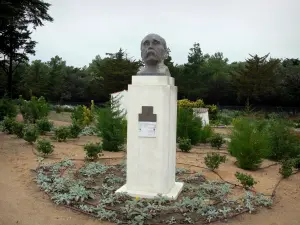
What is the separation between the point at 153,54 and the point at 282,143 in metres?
5.51

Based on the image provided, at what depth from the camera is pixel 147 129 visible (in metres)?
5.30

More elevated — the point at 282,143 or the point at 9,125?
the point at 9,125

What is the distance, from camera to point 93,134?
13109 mm

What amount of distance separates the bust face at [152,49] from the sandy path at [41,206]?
101 inches

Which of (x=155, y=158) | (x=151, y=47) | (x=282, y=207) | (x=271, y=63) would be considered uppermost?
(x=271, y=63)

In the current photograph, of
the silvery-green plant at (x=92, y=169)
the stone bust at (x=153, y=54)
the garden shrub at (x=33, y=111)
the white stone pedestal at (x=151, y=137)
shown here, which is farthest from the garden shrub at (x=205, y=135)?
the garden shrub at (x=33, y=111)

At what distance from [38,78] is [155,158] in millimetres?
32170

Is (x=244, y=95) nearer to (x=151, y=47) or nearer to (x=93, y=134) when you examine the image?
(x=93, y=134)

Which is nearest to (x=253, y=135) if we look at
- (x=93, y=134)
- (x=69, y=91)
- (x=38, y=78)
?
(x=93, y=134)

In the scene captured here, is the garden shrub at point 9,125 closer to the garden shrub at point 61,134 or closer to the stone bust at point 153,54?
the garden shrub at point 61,134

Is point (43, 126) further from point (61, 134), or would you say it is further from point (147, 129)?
point (147, 129)

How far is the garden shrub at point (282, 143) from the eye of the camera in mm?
9213

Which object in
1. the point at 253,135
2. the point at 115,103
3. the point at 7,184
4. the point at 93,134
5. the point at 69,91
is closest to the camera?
the point at 7,184

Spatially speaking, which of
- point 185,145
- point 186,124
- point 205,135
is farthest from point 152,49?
point 205,135
